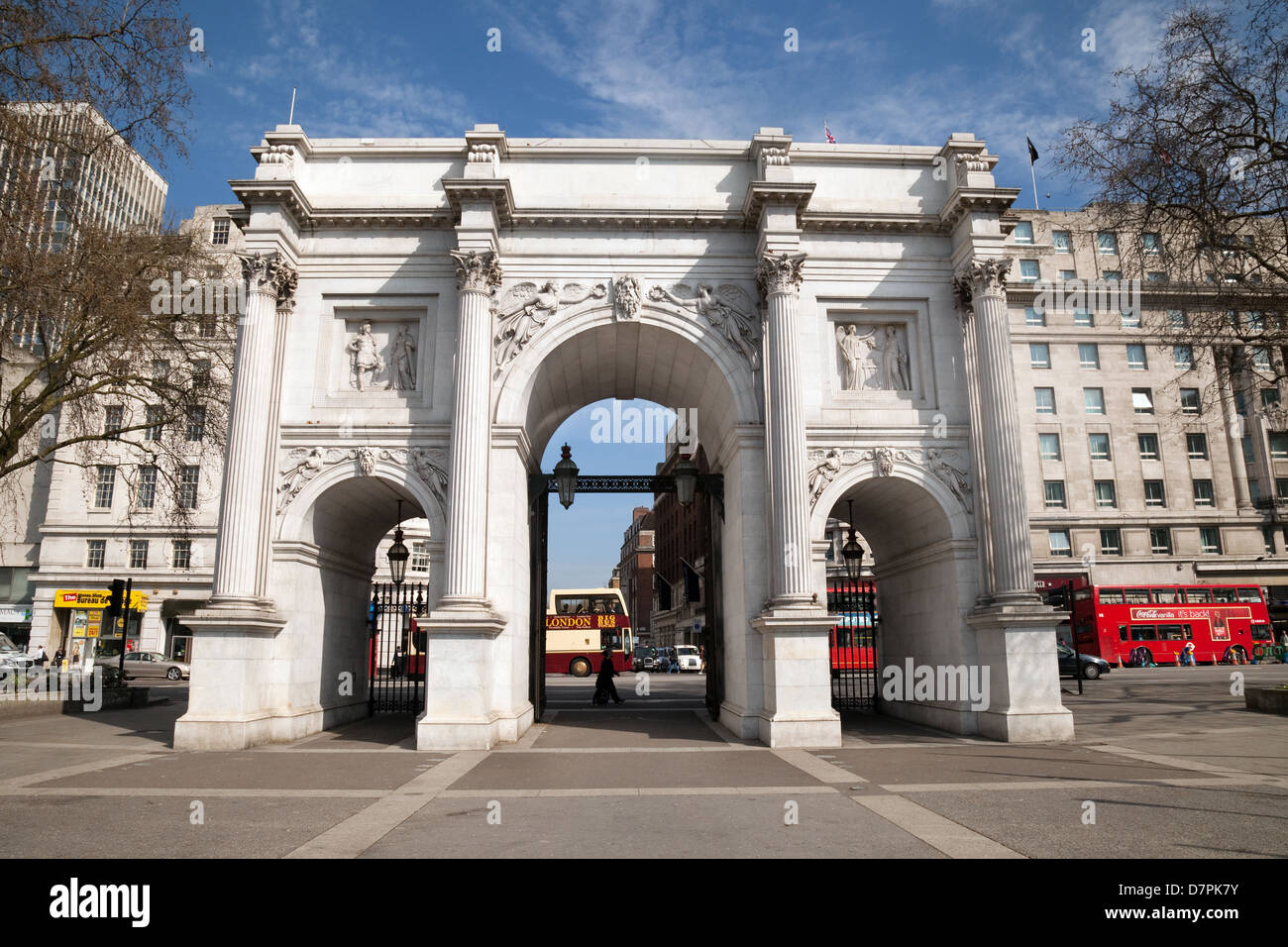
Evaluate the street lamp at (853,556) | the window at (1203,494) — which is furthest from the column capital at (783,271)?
the window at (1203,494)

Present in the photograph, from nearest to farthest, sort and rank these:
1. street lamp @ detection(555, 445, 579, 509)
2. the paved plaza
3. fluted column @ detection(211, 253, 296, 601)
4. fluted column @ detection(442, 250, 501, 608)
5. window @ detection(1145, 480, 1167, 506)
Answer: the paved plaza, fluted column @ detection(442, 250, 501, 608), fluted column @ detection(211, 253, 296, 601), street lamp @ detection(555, 445, 579, 509), window @ detection(1145, 480, 1167, 506)

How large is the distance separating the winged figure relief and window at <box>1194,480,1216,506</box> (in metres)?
52.4

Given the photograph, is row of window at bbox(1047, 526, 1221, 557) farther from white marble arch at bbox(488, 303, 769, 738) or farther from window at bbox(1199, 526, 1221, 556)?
white marble arch at bbox(488, 303, 769, 738)

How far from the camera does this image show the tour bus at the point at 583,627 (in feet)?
149

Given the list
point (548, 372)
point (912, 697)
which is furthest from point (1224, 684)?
point (548, 372)

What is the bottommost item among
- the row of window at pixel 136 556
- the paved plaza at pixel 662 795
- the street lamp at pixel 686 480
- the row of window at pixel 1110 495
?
the paved plaza at pixel 662 795

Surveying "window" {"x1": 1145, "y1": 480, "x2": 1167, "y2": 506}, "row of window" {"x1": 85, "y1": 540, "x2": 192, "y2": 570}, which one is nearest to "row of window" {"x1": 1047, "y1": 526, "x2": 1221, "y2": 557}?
"window" {"x1": 1145, "y1": 480, "x2": 1167, "y2": 506}

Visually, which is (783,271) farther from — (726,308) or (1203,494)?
(1203,494)

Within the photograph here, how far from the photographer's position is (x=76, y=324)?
19078mm

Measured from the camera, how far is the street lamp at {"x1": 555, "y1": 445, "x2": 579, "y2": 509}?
19.7 meters

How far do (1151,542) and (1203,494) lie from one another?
5.76 m

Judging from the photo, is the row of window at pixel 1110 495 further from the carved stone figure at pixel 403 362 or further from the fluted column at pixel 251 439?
the fluted column at pixel 251 439

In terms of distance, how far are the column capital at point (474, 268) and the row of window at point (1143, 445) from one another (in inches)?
1866

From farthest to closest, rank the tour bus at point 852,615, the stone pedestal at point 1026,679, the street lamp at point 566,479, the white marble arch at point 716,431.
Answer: the tour bus at point 852,615, the street lamp at point 566,479, the white marble arch at point 716,431, the stone pedestal at point 1026,679
